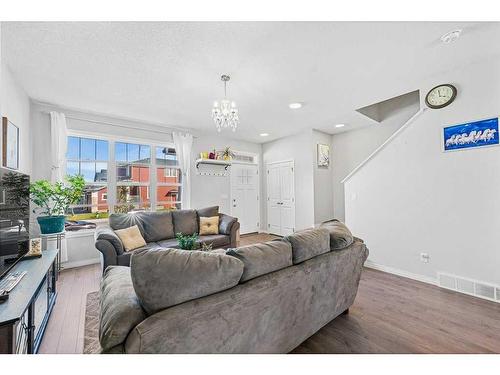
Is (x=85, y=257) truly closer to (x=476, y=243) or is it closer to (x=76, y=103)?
(x=76, y=103)

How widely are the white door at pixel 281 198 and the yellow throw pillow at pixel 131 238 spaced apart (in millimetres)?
3448

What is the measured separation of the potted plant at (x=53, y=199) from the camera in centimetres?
288

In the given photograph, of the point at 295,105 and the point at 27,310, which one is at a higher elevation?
the point at 295,105

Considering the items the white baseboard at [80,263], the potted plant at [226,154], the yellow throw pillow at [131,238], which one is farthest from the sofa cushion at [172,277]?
the potted plant at [226,154]

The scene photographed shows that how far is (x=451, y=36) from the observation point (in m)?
2.01

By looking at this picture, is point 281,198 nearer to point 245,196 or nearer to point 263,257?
point 245,196

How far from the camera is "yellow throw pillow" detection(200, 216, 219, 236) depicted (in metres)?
3.86

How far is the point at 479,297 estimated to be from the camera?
2451 mm

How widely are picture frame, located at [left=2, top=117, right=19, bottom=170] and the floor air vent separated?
5039 mm

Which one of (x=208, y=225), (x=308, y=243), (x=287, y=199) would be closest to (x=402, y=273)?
(x=308, y=243)

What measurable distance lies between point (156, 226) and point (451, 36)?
13.8 feet

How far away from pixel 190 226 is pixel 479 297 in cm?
391

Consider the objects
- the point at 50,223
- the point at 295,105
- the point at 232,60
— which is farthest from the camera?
the point at 295,105

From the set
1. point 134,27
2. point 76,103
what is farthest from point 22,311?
point 76,103
